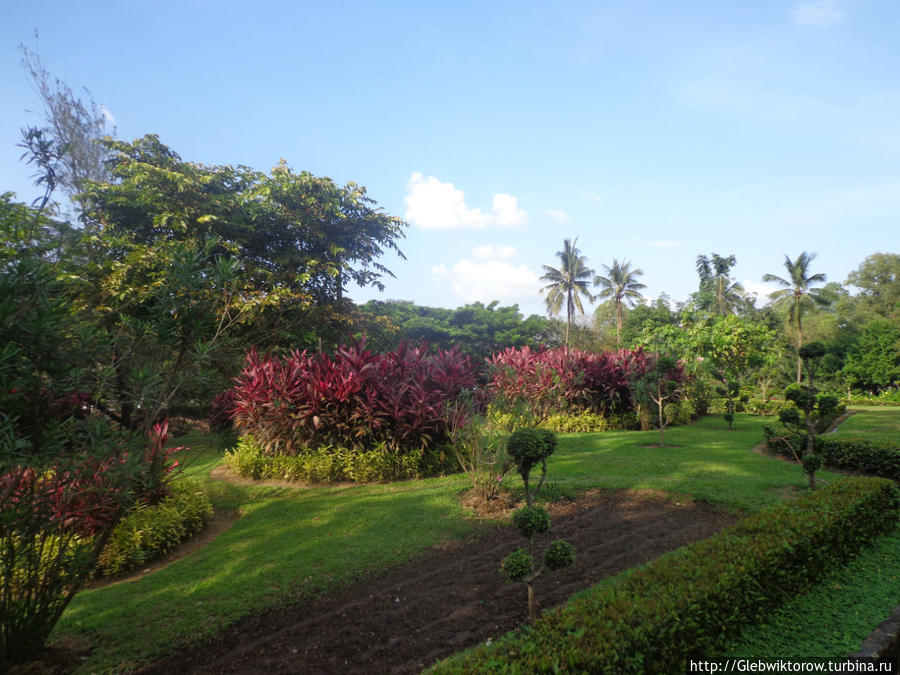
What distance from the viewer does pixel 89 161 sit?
62.8 ft

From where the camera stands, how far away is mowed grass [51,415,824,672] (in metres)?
3.04

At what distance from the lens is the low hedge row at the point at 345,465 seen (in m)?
6.51

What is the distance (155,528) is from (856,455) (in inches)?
377

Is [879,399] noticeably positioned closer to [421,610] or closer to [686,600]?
[686,600]

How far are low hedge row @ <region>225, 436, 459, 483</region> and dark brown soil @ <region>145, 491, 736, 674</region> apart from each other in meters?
2.58

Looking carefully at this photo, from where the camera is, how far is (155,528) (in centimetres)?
439

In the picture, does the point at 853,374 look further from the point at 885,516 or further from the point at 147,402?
the point at 147,402

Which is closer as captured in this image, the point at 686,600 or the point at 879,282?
the point at 686,600

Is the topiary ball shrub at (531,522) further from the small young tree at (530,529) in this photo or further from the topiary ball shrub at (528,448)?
the topiary ball shrub at (528,448)

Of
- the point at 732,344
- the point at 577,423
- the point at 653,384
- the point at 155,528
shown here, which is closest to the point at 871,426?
the point at 732,344

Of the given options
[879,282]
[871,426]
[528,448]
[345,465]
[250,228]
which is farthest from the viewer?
[879,282]

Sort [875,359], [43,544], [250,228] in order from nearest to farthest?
[43,544]
[250,228]
[875,359]

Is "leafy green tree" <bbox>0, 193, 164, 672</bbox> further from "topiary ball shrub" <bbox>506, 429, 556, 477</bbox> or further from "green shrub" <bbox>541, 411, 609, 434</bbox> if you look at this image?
"green shrub" <bbox>541, 411, 609, 434</bbox>

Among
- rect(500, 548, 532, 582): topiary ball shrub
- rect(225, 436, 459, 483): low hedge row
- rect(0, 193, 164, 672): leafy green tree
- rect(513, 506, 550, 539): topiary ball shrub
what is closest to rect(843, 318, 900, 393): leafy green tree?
rect(225, 436, 459, 483): low hedge row
